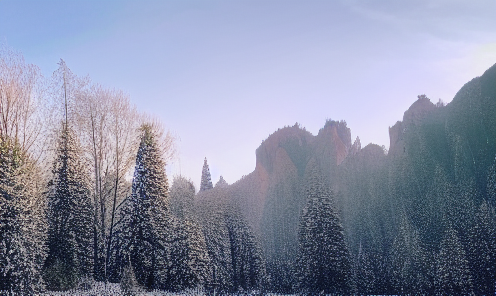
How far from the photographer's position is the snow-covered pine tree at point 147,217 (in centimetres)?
2661

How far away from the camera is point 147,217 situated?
90.7 feet

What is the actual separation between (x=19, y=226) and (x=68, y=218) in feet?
14.4

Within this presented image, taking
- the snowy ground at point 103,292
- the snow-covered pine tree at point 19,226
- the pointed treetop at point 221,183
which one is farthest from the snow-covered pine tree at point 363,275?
the snow-covered pine tree at point 19,226

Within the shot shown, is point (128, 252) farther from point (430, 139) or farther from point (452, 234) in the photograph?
point (430, 139)

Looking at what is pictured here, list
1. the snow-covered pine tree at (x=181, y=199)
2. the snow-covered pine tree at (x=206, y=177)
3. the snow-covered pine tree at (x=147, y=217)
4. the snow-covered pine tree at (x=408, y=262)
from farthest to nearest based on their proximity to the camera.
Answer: the snow-covered pine tree at (x=206, y=177), the snow-covered pine tree at (x=181, y=199), the snow-covered pine tree at (x=408, y=262), the snow-covered pine tree at (x=147, y=217)

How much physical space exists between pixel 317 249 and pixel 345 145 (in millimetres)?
31595

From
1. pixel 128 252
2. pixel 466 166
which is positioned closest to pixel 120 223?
pixel 128 252

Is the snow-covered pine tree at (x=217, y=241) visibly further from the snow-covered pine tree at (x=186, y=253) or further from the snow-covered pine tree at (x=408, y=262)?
the snow-covered pine tree at (x=408, y=262)

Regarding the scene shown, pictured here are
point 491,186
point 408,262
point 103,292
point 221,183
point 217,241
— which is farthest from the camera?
point 221,183

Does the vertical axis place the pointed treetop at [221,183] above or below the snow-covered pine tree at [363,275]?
above

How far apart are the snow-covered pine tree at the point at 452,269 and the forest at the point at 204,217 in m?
0.10

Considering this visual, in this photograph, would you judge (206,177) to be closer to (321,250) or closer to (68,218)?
(321,250)

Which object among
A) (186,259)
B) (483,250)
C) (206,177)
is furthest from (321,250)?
(206,177)

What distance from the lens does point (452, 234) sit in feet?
93.2
